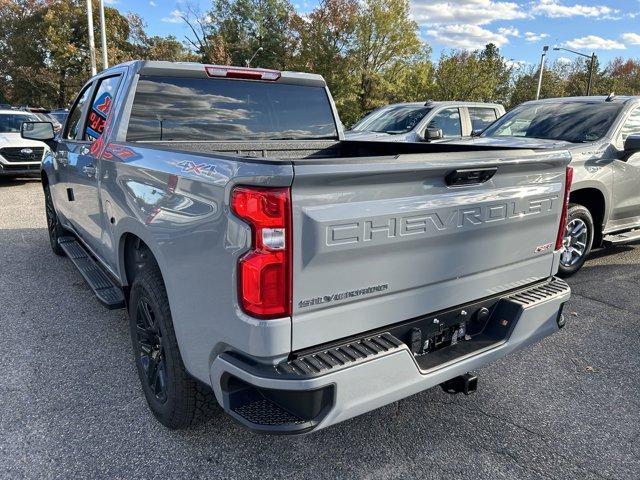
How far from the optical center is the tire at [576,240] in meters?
5.24

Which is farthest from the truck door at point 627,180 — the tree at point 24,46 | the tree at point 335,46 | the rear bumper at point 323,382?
the tree at point 24,46

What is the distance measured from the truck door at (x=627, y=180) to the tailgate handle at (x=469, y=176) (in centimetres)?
380

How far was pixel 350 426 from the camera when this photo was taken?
2814 mm

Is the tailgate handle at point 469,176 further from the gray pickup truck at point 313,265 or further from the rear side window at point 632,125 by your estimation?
the rear side window at point 632,125

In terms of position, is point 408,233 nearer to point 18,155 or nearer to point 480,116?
point 480,116

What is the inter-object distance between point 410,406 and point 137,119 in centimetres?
265

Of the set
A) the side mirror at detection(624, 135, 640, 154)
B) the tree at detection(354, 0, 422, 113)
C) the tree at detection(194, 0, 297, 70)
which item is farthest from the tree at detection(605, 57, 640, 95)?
the side mirror at detection(624, 135, 640, 154)

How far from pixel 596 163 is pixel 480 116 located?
5.80 m

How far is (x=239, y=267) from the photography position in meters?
1.88

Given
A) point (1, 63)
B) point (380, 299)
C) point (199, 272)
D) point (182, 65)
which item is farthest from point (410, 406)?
point (1, 63)

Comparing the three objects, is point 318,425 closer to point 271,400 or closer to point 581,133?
point 271,400

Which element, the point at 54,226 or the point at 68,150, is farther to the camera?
the point at 54,226

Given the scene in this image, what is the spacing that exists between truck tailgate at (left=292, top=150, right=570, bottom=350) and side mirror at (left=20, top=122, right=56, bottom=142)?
13.5ft

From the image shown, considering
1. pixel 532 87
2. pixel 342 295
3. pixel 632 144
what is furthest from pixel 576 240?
pixel 532 87
